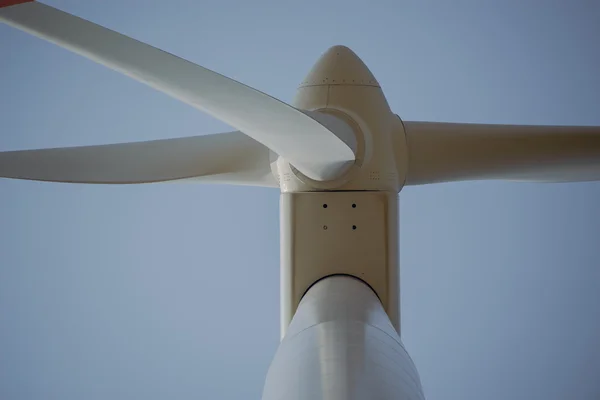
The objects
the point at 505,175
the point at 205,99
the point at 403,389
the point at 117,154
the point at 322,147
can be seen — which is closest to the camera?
the point at 403,389

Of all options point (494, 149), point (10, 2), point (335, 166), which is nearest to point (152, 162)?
point (335, 166)

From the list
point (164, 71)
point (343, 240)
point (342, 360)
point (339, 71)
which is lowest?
point (342, 360)

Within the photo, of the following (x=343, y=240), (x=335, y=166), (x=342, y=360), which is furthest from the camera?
(x=343, y=240)

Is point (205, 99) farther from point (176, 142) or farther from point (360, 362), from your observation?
point (176, 142)

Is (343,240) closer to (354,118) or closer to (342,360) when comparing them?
(354,118)

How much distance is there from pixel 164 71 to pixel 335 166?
1.21 feet

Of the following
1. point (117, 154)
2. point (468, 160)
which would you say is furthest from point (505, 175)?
point (117, 154)

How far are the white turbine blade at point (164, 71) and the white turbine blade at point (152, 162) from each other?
1.16ft

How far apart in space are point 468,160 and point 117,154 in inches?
24.8

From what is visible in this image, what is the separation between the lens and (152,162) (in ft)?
4.02

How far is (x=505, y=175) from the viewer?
1.31 metres

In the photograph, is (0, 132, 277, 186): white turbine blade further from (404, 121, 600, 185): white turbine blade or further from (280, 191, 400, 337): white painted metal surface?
(404, 121, 600, 185): white turbine blade

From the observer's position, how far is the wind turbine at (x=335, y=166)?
874mm

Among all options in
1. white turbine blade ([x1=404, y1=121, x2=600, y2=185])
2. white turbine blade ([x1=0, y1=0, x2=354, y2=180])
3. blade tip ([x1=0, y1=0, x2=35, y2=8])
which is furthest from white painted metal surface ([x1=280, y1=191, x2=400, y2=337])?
blade tip ([x1=0, y1=0, x2=35, y2=8])
